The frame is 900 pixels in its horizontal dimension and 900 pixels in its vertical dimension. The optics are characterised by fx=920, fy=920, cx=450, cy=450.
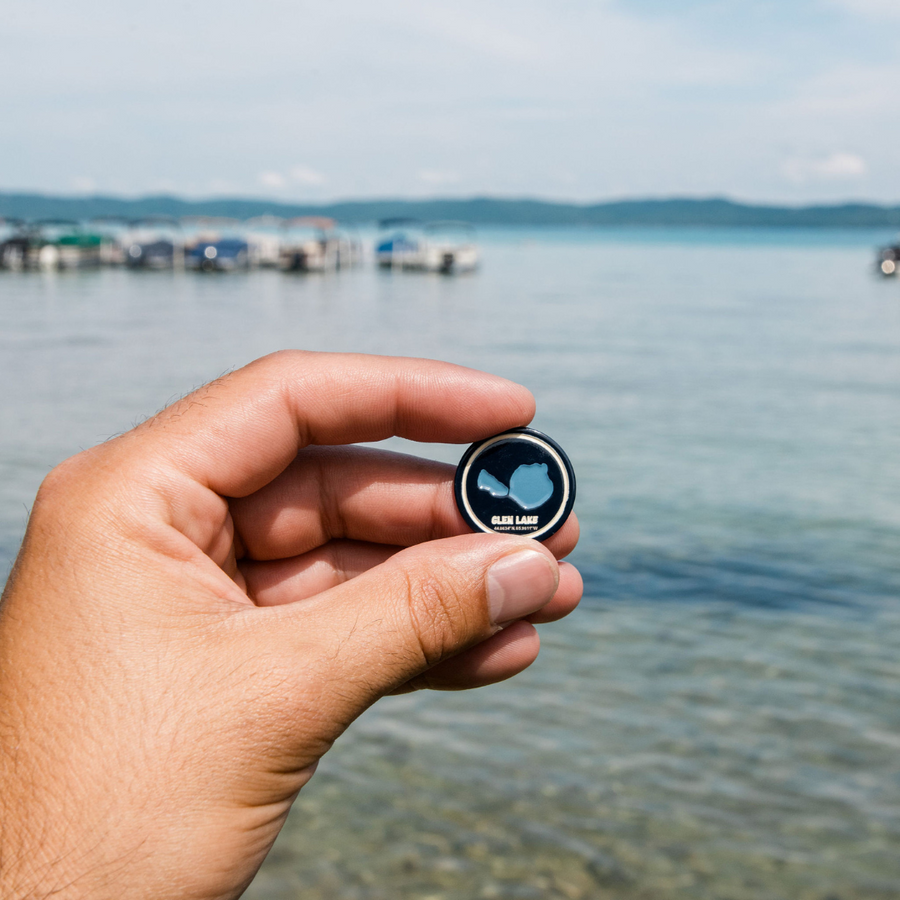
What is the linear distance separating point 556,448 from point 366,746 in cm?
427

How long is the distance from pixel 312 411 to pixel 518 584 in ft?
2.85

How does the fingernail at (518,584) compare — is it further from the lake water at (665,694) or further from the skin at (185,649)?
the lake water at (665,694)

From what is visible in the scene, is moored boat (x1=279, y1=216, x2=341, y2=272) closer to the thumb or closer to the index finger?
the index finger

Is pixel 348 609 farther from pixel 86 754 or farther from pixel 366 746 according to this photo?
pixel 366 746

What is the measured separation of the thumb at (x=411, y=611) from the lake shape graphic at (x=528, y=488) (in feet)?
1.37

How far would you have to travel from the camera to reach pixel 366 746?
6.67 m

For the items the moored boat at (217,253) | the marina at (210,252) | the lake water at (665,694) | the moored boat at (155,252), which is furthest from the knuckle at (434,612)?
the moored boat at (155,252)

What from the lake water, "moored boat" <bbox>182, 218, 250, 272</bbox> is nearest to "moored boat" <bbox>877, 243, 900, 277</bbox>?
"moored boat" <bbox>182, 218, 250, 272</bbox>

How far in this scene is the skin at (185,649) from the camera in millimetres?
2178

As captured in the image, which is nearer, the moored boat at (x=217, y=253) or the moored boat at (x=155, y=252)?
the moored boat at (x=155, y=252)

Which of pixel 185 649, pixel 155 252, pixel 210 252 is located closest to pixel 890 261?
pixel 210 252

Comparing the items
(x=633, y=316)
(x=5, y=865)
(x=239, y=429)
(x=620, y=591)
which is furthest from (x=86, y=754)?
(x=633, y=316)

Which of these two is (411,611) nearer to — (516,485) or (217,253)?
(516,485)

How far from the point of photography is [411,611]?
8.09ft
